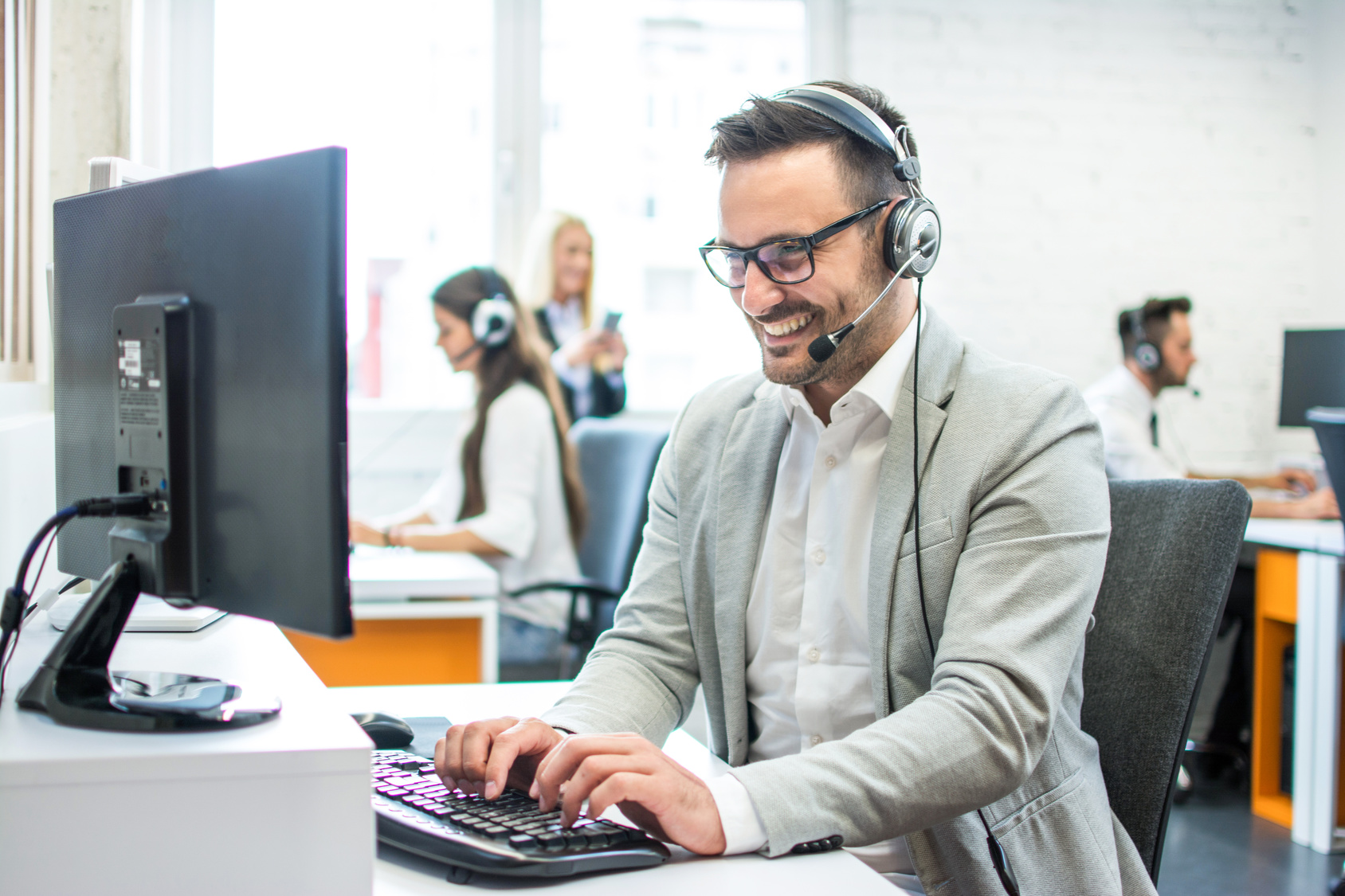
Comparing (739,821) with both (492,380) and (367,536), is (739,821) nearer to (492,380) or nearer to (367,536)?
(367,536)

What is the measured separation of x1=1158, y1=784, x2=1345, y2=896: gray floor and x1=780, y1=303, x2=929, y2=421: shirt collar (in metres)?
1.50

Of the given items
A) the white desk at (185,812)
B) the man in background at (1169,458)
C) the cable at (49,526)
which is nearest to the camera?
the white desk at (185,812)

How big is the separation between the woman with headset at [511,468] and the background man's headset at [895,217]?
1.80 m

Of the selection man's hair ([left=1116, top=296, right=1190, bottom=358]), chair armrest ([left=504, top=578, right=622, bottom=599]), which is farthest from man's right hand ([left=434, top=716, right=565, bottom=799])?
man's hair ([left=1116, top=296, right=1190, bottom=358])

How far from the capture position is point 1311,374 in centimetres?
345

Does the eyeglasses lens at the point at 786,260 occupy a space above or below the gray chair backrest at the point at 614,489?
above

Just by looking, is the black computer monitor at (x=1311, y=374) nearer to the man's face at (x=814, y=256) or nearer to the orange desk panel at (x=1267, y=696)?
the orange desk panel at (x=1267, y=696)

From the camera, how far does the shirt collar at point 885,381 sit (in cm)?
115

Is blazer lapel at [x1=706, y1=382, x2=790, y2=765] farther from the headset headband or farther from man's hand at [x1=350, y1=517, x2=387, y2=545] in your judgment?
man's hand at [x1=350, y1=517, x2=387, y2=545]

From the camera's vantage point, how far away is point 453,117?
3871 millimetres

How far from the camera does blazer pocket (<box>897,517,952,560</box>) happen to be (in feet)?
3.41

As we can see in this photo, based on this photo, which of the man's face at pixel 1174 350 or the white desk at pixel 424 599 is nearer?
the white desk at pixel 424 599

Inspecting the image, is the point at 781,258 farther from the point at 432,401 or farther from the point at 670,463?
the point at 432,401

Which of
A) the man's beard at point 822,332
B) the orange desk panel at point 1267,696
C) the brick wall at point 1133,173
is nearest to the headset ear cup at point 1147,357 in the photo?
the brick wall at point 1133,173
